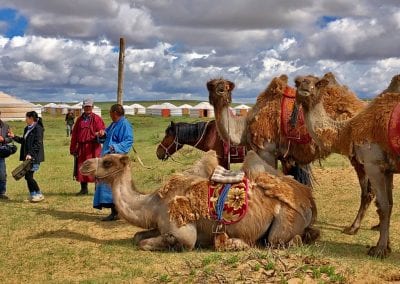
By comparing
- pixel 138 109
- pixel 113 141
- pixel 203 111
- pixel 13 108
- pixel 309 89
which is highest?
pixel 138 109

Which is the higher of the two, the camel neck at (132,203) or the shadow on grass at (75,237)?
the camel neck at (132,203)

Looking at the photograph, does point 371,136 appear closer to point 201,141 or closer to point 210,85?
point 210,85

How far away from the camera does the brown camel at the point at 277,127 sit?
8.27 metres

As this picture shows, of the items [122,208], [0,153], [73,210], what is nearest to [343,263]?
[122,208]

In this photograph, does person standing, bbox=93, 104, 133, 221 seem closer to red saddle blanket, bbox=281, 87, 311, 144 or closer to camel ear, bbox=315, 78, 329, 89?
red saddle blanket, bbox=281, 87, 311, 144

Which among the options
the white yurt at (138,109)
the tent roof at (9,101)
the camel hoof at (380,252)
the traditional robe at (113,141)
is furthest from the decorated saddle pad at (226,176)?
the white yurt at (138,109)

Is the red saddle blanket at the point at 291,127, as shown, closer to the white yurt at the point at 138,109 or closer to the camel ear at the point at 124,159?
the camel ear at the point at 124,159

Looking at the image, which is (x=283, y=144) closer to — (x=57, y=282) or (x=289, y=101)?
(x=289, y=101)

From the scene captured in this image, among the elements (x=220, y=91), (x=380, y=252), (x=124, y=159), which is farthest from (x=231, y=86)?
(x=380, y=252)

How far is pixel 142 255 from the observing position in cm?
643

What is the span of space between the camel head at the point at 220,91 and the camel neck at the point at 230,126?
15 cm

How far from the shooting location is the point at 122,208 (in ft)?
22.5

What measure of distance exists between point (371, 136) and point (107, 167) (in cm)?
328

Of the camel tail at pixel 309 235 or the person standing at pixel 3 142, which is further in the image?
the person standing at pixel 3 142
